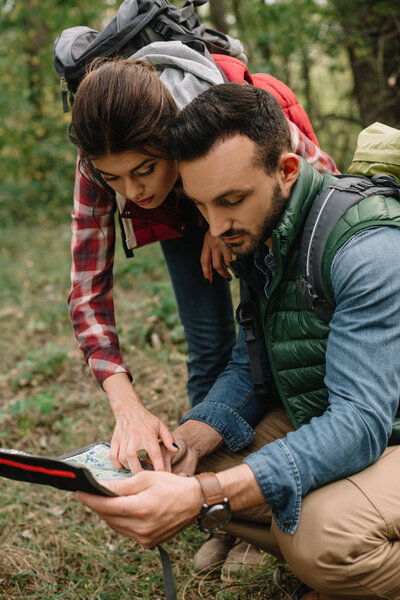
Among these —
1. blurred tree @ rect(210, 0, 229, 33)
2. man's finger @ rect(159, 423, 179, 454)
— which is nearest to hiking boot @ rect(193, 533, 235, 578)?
man's finger @ rect(159, 423, 179, 454)

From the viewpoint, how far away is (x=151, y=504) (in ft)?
5.31

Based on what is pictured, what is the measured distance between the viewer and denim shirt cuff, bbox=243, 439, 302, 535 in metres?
1.62

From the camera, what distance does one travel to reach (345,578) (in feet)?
5.32

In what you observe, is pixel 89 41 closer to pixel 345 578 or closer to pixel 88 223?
pixel 88 223

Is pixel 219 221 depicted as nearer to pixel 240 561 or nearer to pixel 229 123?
pixel 229 123

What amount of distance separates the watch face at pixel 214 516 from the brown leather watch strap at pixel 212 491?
14 millimetres

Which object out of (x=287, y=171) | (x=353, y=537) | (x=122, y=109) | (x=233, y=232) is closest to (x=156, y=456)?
(x=353, y=537)

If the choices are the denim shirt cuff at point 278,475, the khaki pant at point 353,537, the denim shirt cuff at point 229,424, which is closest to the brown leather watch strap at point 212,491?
the denim shirt cuff at point 278,475

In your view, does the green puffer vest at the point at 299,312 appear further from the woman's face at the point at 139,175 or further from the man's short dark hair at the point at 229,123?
the woman's face at the point at 139,175

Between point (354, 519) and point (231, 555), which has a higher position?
point (354, 519)

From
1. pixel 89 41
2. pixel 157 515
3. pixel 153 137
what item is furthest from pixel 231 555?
pixel 89 41

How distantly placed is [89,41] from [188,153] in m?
0.73

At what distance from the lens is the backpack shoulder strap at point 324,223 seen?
179 centimetres

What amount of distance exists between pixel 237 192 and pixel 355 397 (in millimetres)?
767
